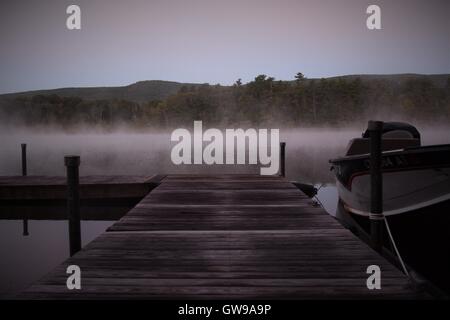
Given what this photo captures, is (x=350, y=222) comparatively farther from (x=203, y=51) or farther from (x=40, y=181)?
(x=203, y=51)

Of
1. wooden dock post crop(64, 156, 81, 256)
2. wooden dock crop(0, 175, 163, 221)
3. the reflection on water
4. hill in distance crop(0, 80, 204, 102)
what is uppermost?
hill in distance crop(0, 80, 204, 102)

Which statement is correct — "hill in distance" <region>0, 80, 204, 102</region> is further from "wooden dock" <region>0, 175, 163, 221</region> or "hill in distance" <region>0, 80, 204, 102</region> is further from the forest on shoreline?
"wooden dock" <region>0, 175, 163, 221</region>

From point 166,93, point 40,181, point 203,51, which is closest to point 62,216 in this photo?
point 40,181

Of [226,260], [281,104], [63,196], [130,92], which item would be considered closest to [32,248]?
[63,196]

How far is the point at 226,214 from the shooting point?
20.2ft

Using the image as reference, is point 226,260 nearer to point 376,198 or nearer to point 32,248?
→ point 376,198

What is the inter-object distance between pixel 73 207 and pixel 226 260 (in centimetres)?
207

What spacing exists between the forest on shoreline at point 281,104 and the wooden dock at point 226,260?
350ft

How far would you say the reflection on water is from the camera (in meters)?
7.75

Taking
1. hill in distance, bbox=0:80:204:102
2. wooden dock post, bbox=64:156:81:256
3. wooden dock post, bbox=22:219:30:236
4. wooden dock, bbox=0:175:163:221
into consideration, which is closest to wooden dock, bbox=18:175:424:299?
wooden dock post, bbox=64:156:81:256

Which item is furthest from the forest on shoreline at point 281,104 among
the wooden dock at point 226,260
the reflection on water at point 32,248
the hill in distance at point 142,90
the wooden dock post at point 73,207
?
the wooden dock post at point 73,207

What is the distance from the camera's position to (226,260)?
3836 mm

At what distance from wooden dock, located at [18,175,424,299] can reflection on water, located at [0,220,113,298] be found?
3.22 meters
